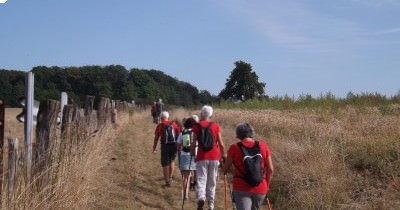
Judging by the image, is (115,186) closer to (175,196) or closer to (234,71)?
(175,196)

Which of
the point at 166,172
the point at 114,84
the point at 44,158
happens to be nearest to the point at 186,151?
the point at 166,172

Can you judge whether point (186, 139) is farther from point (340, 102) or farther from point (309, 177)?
point (340, 102)

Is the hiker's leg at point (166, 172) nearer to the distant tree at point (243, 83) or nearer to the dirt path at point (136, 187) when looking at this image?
the dirt path at point (136, 187)

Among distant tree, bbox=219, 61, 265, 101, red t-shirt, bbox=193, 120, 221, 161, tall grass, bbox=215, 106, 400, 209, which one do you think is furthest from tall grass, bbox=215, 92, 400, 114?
distant tree, bbox=219, 61, 265, 101

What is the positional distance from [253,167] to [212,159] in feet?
9.30

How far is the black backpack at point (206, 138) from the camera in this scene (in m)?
9.63

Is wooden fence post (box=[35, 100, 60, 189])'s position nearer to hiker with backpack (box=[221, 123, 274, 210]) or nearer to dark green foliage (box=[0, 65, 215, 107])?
hiker with backpack (box=[221, 123, 274, 210])

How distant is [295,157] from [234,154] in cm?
474

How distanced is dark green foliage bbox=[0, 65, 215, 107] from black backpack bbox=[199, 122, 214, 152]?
19346 mm

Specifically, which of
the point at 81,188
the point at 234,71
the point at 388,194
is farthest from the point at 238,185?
the point at 234,71

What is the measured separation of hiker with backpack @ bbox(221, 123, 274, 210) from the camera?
7.01 metres

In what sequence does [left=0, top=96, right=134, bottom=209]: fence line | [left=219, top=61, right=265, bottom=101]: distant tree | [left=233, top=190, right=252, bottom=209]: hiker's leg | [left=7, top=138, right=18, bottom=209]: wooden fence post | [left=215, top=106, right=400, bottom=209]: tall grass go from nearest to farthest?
[left=7, top=138, right=18, bottom=209]: wooden fence post
[left=0, top=96, right=134, bottom=209]: fence line
[left=233, top=190, right=252, bottom=209]: hiker's leg
[left=215, top=106, right=400, bottom=209]: tall grass
[left=219, top=61, right=265, bottom=101]: distant tree

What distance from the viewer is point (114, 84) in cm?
8362

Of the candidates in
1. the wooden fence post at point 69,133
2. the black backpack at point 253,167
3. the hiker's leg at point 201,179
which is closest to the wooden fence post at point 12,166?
the wooden fence post at point 69,133
